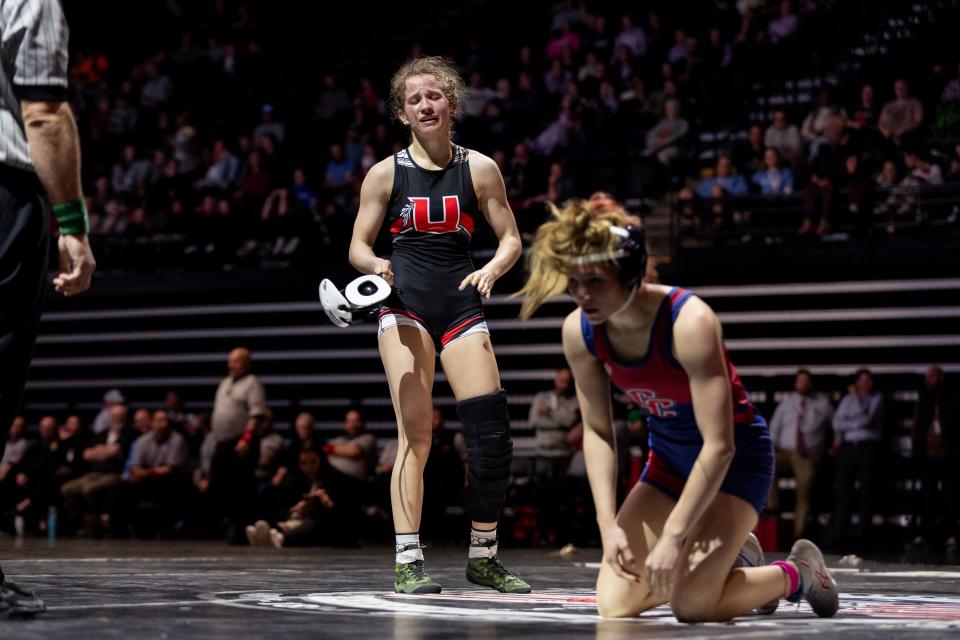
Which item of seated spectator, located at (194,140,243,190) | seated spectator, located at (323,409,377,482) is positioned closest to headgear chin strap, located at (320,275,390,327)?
seated spectator, located at (323,409,377,482)

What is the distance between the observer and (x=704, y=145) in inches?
599

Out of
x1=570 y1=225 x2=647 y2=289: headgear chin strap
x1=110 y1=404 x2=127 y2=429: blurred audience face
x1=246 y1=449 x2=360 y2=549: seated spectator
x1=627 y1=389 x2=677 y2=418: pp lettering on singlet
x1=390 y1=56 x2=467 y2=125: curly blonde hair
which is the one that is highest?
x1=390 y1=56 x2=467 y2=125: curly blonde hair

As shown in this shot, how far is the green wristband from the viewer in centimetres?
400

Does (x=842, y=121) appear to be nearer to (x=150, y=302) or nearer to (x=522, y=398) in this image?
(x=522, y=398)

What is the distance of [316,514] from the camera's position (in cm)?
1167

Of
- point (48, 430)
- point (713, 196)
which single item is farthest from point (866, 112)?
point (48, 430)

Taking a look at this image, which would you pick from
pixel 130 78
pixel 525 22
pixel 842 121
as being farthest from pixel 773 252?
pixel 130 78

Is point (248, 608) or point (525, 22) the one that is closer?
point (248, 608)

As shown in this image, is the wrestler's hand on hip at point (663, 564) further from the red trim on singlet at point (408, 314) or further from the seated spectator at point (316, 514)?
the seated spectator at point (316, 514)

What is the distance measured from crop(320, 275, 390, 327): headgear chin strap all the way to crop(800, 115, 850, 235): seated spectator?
8.18 metres

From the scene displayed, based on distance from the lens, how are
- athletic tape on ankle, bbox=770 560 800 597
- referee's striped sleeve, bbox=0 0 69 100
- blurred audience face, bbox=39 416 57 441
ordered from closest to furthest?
referee's striped sleeve, bbox=0 0 69 100 → athletic tape on ankle, bbox=770 560 800 597 → blurred audience face, bbox=39 416 57 441

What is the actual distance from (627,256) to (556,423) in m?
→ 8.75

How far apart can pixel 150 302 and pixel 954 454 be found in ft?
35.1

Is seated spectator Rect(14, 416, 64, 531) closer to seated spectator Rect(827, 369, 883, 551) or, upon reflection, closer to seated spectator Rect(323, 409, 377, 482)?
seated spectator Rect(323, 409, 377, 482)
